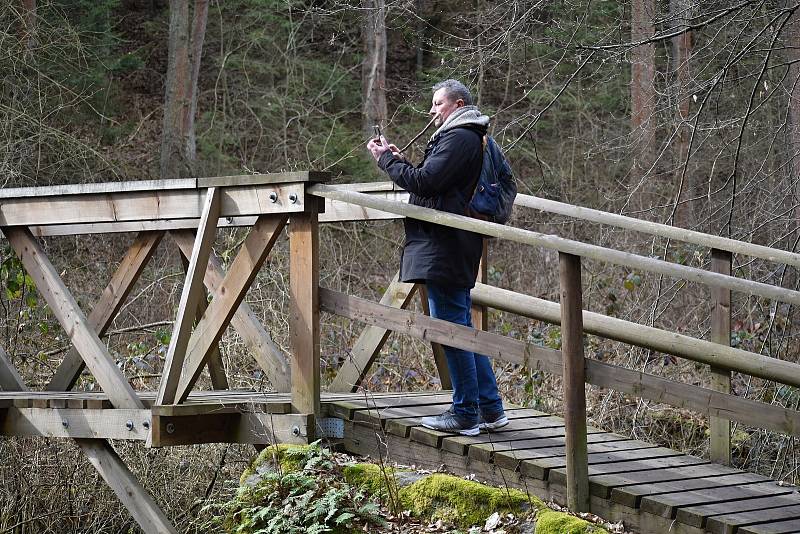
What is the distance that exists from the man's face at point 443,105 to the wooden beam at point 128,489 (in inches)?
109

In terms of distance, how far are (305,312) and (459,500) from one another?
1.29 meters

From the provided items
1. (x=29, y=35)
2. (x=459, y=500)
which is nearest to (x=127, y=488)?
(x=459, y=500)

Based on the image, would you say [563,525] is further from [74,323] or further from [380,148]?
[74,323]

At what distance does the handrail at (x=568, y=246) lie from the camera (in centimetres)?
436

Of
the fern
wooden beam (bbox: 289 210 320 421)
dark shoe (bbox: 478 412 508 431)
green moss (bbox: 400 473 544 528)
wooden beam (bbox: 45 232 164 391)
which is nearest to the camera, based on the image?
green moss (bbox: 400 473 544 528)

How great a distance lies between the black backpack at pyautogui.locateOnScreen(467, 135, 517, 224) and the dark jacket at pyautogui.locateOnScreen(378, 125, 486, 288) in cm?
5

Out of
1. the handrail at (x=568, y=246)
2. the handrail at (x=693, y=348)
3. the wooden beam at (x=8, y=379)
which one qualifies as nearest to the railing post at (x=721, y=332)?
the handrail at (x=693, y=348)

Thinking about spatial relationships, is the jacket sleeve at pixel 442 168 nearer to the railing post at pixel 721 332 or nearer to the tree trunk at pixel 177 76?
the railing post at pixel 721 332

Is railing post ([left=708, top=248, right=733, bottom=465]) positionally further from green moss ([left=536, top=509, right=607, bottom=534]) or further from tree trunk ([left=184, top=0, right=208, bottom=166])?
tree trunk ([left=184, top=0, right=208, bottom=166])

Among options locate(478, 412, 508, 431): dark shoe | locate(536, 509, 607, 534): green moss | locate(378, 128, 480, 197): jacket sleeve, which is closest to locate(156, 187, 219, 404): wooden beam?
locate(378, 128, 480, 197): jacket sleeve

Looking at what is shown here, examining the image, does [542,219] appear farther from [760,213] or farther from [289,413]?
[289,413]

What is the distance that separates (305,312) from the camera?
564 centimetres

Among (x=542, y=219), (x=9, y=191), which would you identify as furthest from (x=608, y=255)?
(x=542, y=219)

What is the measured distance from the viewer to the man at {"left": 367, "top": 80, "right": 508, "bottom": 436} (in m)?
5.34
